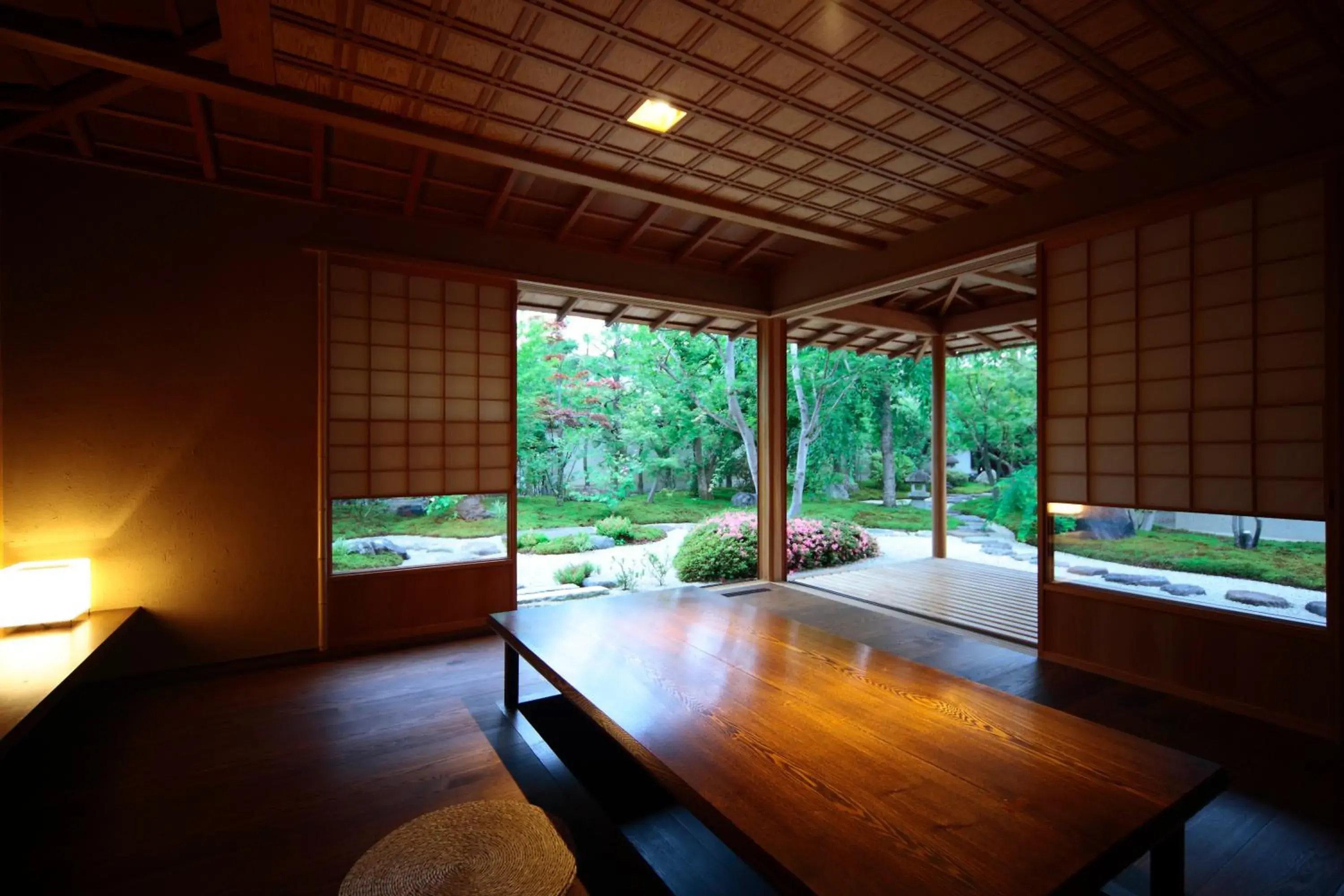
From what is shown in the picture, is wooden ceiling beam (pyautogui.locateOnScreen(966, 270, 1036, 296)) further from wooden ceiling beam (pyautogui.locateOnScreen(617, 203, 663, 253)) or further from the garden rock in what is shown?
the garden rock

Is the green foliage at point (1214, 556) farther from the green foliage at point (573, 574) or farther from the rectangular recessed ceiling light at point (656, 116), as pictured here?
the rectangular recessed ceiling light at point (656, 116)

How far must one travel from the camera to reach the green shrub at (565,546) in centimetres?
855

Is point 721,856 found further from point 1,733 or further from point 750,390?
point 750,390

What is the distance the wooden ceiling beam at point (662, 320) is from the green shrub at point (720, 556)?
2.13 metres

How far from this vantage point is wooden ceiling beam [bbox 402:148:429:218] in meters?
3.18

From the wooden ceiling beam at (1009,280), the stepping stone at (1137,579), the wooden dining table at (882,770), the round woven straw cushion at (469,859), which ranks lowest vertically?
the stepping stone at (1137,579)

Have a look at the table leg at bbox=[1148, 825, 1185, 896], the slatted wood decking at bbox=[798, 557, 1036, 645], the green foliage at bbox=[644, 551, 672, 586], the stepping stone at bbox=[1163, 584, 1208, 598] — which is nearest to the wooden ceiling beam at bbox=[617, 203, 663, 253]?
the slatted wood decking at bbox=[798, 557, 1036, 645]

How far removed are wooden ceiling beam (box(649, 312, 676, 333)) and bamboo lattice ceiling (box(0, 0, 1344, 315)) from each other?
5.32 feet

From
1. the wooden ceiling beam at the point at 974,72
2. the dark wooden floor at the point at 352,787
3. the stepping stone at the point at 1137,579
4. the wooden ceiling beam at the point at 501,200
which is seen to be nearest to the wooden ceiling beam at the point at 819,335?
the wooden ceiling beam at the point at 974,72

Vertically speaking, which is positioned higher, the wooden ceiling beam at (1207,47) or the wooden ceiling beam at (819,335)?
the wooden ceiling beam at (1207,47)

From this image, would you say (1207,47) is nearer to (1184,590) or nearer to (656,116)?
(656,116)

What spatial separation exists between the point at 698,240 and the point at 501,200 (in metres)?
1.43

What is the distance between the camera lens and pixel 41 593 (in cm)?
253

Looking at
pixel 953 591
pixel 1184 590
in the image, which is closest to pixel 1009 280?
pixel 953 591
